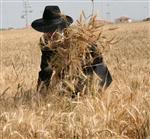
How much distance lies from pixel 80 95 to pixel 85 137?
1387mm

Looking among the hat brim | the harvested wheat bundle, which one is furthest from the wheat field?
the hat brim

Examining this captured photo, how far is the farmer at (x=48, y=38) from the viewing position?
5.89 m

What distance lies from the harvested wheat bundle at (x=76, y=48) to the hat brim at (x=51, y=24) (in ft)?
0.52

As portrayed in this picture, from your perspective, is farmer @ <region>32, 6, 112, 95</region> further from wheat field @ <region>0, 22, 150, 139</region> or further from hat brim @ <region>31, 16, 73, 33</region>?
wheat field @ <region>0, 22, 150, 139</region>

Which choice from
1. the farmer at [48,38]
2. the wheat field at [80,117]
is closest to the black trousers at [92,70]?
the farmer at [48,38]

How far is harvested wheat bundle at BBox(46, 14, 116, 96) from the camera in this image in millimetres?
5641

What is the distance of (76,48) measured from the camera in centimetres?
566

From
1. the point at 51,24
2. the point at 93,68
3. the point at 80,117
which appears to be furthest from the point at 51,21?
the point at 80,117

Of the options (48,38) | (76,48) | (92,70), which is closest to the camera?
(76,48)

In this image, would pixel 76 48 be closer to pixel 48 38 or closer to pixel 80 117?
pixel 48 38

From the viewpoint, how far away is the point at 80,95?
5.54 metres

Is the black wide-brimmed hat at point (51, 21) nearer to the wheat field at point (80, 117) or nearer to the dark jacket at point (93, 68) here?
the dark jacket at point (93, 68)

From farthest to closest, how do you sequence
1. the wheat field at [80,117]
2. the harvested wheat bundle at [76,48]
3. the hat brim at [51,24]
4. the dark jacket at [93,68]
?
1. the hat brim at [51,24]
2. the dark jacket at [93,68]
3. the harvested wheat bundle at [76,48]
4. the wheat field at [80,117]

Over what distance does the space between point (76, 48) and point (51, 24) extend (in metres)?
0.54
